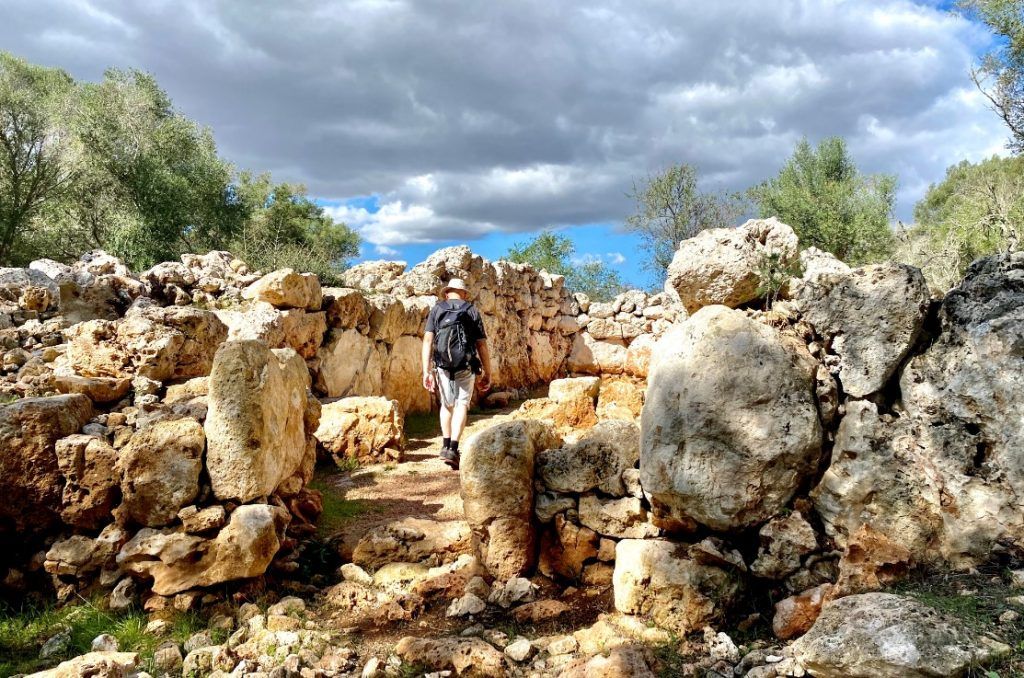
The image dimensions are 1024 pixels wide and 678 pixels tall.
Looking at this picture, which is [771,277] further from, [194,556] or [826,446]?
[194,556]

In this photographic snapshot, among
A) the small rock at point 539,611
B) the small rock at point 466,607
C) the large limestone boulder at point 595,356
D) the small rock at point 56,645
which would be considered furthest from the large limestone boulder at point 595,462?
the large limestone boulder at point 595,356

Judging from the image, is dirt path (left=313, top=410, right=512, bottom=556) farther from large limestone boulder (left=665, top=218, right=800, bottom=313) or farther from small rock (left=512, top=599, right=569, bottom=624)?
large limestone boulder (left=665, top=218, right=800, bottom=313)

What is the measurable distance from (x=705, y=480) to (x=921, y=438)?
1158mm

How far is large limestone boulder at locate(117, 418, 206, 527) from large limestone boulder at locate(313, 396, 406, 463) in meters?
3.06

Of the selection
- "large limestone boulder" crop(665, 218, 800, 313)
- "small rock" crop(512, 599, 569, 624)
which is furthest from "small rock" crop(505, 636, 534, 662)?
"large limestone boulder" crop(665, 218, 800, 313)

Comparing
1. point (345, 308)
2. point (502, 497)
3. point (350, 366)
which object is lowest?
point (502, 497)

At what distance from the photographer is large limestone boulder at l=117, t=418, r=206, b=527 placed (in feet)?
14.1

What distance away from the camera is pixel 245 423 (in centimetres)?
446

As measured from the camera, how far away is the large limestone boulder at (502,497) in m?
4.41

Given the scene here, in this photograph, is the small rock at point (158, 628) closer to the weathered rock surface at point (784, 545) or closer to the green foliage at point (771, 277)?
the weathered rock surface at point (784, 545)

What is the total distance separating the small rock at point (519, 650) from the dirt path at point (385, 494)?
1.74 meters

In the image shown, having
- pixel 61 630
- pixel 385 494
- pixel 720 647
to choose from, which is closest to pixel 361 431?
pixel 385 494

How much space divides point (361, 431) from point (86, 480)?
11.7 ft

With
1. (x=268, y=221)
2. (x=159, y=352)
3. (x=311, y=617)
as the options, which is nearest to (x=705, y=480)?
(x=311, y=617)
